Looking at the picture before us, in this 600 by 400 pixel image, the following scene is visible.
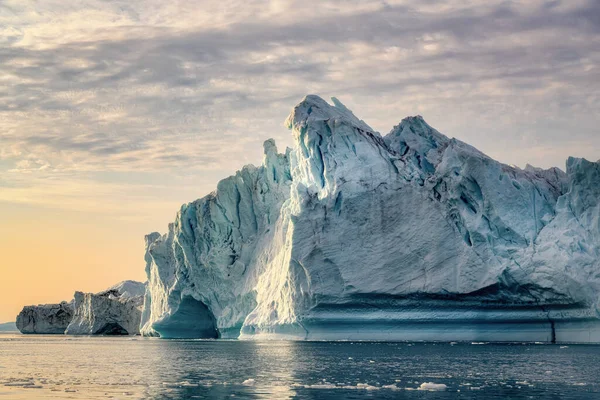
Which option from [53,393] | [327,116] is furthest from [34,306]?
[53,393]

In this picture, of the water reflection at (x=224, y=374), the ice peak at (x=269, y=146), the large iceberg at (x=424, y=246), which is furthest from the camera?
the ice peak at (x=269, y=146)

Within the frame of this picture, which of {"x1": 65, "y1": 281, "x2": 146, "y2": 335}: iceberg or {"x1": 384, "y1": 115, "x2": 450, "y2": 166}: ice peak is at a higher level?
{"x1": 384, "y1": 115, "x2": 450, "y2": 166}: ice peak

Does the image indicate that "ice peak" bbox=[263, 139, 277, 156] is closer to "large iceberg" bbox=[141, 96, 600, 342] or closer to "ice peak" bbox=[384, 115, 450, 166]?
"large iceberg" bbox=[141, 96, 600, 342]

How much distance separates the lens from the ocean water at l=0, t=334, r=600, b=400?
51.5 feet

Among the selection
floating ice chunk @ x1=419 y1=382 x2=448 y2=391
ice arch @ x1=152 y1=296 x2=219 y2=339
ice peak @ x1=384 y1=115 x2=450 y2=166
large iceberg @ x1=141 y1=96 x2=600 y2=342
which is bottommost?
floating ice chunk @ x1=419 y1=382 x2=448 y2=391

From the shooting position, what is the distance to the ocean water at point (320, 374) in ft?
51.5

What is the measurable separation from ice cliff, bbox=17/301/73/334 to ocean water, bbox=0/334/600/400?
5150 cm

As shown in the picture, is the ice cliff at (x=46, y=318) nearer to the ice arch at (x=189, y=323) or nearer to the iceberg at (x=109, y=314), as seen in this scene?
the iceberg at (x=109, y=314)

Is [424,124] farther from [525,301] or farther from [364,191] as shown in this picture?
[525,301]

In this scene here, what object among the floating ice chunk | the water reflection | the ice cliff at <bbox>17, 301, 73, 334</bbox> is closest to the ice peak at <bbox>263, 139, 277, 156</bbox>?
the water reflection

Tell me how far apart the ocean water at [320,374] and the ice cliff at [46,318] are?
5150 centimetres

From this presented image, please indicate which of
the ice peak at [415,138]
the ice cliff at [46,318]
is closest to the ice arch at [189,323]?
the ice peak at [415,138]

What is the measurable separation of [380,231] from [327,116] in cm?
622

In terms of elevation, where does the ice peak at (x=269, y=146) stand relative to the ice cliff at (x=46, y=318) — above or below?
above
